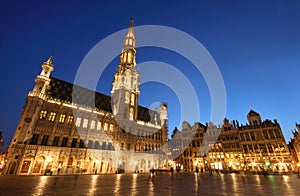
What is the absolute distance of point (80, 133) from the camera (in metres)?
37.1

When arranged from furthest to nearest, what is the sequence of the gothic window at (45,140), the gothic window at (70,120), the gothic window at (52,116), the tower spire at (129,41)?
1. the tower spire at (129,41)
2. the gothic window at (70,120)
3. the gothic window at (52,116)
4. the gothic window at (45,140)

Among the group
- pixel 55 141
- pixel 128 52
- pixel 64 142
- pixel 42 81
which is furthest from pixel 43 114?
pixel 128 52

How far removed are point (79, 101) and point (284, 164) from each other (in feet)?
185

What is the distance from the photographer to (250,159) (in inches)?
1649

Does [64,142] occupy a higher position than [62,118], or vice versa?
Result: [62,118]

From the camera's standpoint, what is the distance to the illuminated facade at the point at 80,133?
30328mm

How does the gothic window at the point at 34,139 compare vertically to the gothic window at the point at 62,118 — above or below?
below

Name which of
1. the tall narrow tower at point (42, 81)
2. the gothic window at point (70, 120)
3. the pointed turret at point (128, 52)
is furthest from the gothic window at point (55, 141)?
the pointed turret at point (128, 52)

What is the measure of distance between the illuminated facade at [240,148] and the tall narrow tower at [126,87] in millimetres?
23990

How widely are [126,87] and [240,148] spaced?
41.1 m

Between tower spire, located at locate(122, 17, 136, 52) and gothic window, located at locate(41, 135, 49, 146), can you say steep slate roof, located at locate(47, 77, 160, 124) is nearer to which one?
gothic window, located at locate(41, 135, 49, 146)

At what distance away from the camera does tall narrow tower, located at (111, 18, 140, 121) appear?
4930 cm

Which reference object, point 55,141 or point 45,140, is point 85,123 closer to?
point 55,141

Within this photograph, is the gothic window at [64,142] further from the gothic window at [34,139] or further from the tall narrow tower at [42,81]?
the tall narrow tower at [42,81]
